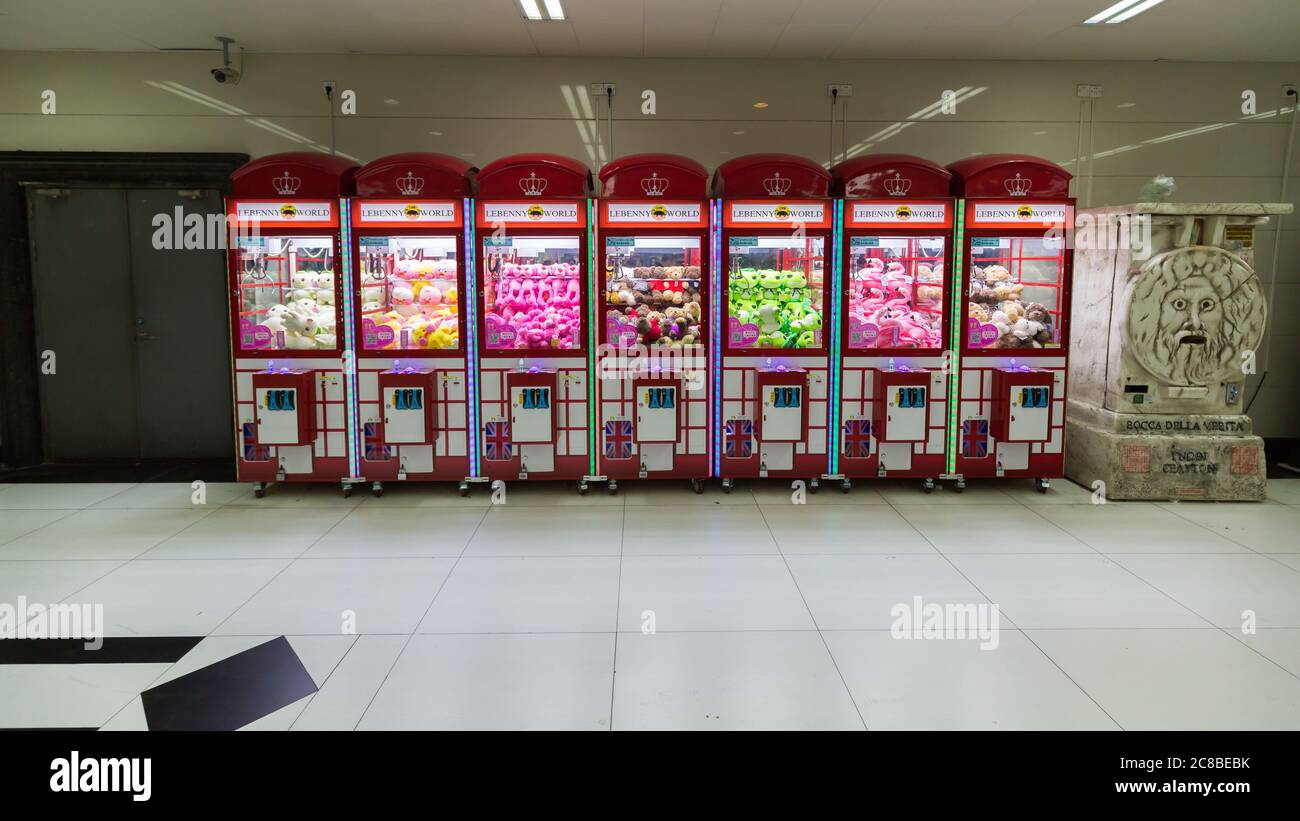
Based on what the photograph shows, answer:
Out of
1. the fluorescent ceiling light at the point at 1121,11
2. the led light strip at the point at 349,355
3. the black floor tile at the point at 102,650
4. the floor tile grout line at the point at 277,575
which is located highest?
the fluorescent ceiling light at the point at 1121,11

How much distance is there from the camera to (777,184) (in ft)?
18.6

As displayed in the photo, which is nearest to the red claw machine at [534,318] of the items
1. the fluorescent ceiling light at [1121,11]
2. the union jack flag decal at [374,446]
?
the union jack flag decal at [374,446]

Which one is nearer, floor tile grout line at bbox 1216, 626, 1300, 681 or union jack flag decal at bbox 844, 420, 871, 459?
floor tile grout line at bbox 1216, 626, 1300, 681

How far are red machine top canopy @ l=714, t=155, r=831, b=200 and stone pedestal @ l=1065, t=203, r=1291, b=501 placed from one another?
2146mm

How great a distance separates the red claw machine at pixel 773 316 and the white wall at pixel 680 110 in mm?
1207

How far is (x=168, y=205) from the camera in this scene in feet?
22.2

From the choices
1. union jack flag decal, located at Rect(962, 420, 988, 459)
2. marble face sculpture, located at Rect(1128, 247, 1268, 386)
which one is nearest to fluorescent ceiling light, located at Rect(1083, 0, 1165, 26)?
marble face sculpture, located at Rect(1128, 247, 1268, 386)

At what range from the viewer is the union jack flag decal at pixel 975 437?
582cm

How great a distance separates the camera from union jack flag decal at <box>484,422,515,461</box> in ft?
18.9

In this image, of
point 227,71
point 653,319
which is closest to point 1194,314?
point 653,319

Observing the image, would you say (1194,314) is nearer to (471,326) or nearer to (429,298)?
(471,326)

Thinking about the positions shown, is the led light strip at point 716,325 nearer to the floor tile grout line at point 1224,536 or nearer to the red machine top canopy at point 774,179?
the red machine top canopy at point 774,179

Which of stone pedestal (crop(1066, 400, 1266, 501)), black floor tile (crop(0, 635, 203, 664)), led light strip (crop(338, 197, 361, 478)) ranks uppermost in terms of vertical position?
led light strip (crop(338, 197, 361, 478))

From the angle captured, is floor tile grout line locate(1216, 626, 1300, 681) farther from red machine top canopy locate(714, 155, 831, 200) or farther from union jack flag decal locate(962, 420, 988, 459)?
red machine top canopy locate(714, 155, 831, 200)
